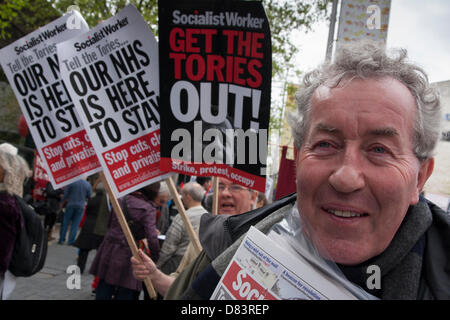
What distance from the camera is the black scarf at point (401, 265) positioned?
1.20m

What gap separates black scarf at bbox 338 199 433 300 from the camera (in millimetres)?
1199

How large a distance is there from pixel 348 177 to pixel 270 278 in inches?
15.0

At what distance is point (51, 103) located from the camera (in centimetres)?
309

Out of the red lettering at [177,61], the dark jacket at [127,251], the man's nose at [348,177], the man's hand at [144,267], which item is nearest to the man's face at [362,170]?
the man's nose at [348,177]

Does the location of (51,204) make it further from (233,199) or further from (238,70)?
(238,70)

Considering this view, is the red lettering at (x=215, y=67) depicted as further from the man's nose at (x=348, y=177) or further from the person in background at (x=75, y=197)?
the person in background at (x=75, y=197)

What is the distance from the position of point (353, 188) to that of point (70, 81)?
7.27 feet

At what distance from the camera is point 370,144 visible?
1247 millimetres

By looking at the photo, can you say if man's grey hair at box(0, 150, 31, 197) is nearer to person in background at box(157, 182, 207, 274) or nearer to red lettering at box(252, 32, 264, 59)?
person in background at box(157, 182, 207, 274)

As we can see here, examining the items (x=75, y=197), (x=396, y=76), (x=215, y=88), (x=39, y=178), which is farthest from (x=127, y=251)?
(x=39, y=178)

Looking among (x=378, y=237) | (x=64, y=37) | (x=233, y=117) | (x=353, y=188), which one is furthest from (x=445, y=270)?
(x=64, y=37)

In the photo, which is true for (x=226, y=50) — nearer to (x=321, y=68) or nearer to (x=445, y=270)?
(x=321, y=68)

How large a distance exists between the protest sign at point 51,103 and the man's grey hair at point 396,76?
7.10ft
